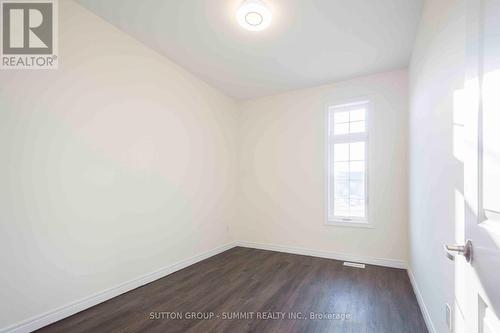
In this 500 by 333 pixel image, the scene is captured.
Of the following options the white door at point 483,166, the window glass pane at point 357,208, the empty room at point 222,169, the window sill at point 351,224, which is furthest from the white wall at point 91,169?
the white door at point 483,166

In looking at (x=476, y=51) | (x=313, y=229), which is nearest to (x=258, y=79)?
(x=313, y=229)

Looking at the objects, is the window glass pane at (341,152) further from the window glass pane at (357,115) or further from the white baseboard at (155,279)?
the white baseboard at (155,279)

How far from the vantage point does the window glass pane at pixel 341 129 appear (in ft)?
12.2

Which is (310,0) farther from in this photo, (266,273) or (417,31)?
(266,273)

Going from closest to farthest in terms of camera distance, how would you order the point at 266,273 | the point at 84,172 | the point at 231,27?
the point at 84,172 < the point at 231,27 < the point at 266,273

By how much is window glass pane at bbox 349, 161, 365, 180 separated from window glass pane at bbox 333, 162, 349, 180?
0.06 m

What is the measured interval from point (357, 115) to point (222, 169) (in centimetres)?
241

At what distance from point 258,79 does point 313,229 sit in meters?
2.57

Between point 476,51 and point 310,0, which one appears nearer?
point 476,51

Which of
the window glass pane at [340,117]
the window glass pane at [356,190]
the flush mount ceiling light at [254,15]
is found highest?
the flush mount ceiling light at [254,15]

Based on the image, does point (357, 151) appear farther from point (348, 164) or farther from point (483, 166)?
point (483, 166)

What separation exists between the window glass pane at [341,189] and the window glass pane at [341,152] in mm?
380

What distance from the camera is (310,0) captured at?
79.8 inches

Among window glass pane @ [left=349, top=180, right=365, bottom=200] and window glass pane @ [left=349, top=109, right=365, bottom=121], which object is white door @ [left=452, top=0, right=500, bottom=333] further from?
window glass pane @ [left=349, top=109, right=365, bottom=121]
